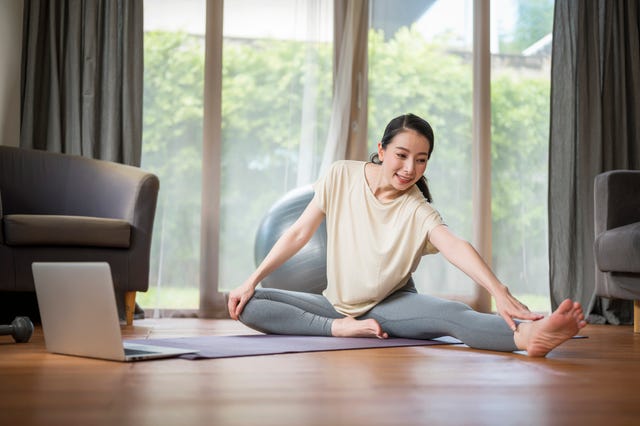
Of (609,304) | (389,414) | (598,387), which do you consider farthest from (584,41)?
(389,414)

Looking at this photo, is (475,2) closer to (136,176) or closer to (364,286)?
(136,176)

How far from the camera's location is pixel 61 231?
11.4ft

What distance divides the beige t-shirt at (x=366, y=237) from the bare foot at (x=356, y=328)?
9 centimetres

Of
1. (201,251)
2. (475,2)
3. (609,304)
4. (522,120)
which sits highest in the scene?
(475,2)

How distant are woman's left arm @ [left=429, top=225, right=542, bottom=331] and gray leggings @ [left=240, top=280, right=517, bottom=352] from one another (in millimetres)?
165

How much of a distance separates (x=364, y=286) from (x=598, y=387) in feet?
3.66

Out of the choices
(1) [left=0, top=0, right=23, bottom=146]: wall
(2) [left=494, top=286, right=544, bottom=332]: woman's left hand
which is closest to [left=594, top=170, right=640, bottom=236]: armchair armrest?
(2) [left=494, top=286, right=544, bottom=332]: woman's left hand

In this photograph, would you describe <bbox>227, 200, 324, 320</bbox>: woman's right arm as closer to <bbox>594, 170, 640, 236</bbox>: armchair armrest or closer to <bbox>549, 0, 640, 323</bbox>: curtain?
<bbox>594, 170, 640, 236</bbox>: armchair armrest

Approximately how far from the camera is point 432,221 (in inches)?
100

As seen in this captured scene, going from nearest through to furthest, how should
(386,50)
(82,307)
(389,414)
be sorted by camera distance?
1. (389,414)
2. (82,307)
3. (386,50)

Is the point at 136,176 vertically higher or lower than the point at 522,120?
lower

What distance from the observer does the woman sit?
2529mm

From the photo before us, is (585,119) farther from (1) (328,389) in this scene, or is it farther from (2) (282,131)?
(1) (328,389)

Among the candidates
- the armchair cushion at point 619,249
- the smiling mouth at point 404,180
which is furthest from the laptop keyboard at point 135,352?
the armchair cushion at point 619,249
